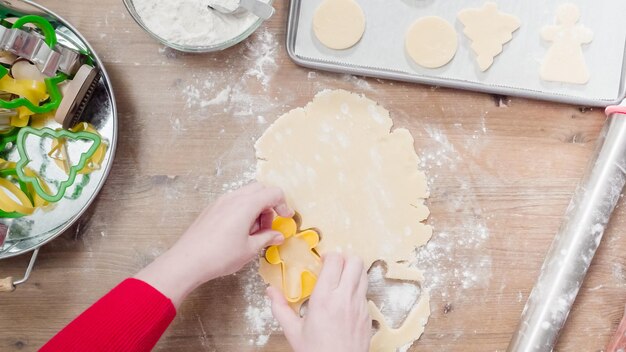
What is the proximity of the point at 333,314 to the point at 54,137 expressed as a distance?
449 mm

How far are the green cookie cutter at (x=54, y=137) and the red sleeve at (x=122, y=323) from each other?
153 mm

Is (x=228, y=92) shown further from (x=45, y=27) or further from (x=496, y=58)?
(x=496, y=58)

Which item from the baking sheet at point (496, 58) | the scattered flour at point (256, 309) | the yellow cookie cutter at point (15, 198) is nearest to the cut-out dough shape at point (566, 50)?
the baking sheet at point (496, 58)

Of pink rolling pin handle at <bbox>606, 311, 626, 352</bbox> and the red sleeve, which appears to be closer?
the red sleeve

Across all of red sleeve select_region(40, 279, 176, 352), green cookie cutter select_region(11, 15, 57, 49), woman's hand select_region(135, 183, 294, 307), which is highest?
green cookie cutter select_region(11, 15, 57, 49)

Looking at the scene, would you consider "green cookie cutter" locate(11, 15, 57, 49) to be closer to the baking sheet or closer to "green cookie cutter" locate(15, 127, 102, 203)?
"green cookie cutter" locate(15, 127, 102, 203)

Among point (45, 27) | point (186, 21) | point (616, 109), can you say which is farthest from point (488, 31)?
point (45, 27)

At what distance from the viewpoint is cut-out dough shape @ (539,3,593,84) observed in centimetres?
92

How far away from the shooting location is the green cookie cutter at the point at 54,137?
2.76 ft

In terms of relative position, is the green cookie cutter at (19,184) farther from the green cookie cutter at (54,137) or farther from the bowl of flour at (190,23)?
the bowl of flour at (190,23)

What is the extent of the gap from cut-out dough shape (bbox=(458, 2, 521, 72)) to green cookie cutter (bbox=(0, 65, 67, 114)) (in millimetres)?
577

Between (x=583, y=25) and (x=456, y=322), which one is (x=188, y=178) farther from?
(x=583, y=25)

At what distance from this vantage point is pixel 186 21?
0.88m

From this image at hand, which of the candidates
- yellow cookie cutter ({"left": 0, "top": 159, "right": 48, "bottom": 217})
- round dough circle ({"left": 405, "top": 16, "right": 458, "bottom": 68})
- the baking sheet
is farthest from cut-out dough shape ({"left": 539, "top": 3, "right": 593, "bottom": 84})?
yellow cookie cutter ({"left": 0, "top": 159, "right": 48, "bottom": 217})
